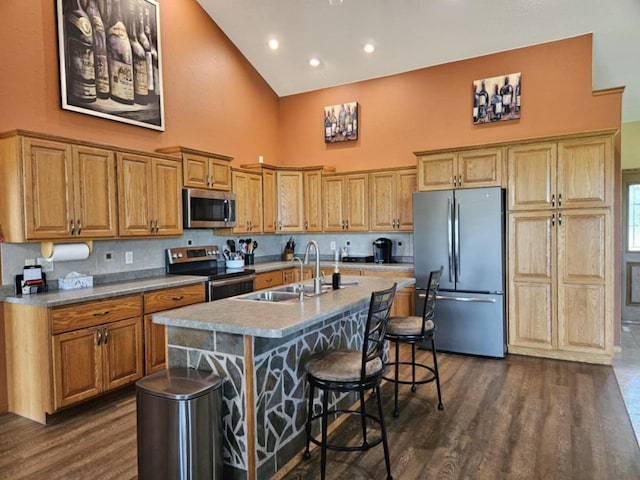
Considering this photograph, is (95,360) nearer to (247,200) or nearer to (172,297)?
(172,297)

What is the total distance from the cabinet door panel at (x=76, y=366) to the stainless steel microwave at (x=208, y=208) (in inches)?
64.5

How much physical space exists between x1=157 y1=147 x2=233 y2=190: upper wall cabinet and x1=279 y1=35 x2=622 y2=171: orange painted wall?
5.81 ft

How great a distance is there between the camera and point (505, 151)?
4.45m

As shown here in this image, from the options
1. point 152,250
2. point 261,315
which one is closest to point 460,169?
point 261,315

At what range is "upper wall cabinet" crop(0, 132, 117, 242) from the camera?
3.10 meters

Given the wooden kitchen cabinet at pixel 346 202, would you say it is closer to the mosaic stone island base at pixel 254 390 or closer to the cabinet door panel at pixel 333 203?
the cabinet door panel at pixel 333 203

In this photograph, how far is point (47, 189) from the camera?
128 inches

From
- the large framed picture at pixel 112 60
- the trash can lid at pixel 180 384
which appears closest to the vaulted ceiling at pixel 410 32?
the large framed picture at pixel 112 60

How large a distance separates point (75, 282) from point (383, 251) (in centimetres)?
359

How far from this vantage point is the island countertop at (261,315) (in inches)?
80.5

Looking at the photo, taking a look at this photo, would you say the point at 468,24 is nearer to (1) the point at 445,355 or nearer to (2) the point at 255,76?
(2) the point at 255,76

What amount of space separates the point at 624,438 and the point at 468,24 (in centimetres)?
430

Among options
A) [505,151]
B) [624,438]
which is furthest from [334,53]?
[624,438]

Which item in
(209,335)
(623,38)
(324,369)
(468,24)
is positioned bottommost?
(324,369)
